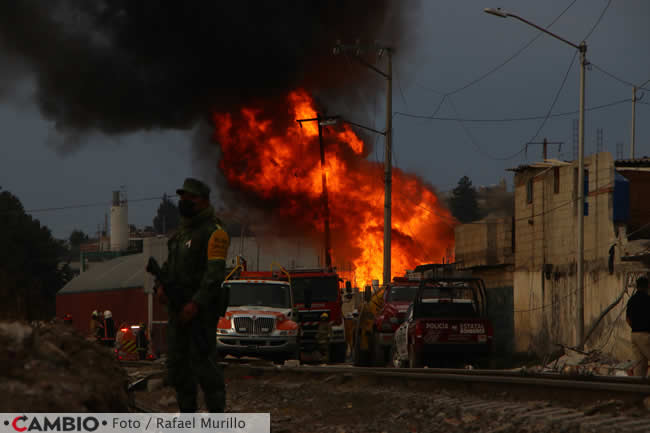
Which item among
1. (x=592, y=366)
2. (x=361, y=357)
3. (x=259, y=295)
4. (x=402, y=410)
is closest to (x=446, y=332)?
(x=592, y=366)

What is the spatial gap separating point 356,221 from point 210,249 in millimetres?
43029

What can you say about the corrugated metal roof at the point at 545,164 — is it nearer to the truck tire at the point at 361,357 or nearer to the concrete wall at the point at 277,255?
the truck tire at the point at 361,357

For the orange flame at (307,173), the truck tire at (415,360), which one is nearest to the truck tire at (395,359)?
the truck tire at (415,360)

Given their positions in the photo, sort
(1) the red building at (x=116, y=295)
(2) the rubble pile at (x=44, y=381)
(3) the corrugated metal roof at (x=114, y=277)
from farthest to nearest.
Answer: (3) the corrugated metal roof at (x=114, y=277), (1) the red building at (x=116, y=295), (2) the rubble pile at (x=44, y=381)

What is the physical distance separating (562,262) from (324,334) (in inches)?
443

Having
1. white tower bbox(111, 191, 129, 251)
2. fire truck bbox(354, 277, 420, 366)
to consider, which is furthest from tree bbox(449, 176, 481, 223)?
fire truck bbox(354, 277, 420, 366)

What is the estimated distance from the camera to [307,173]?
5006 centimetres

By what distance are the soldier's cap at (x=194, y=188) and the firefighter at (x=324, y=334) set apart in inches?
812

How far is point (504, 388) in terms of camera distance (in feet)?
41.7

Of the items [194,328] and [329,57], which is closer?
[194,328]

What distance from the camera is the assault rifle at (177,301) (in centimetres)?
820

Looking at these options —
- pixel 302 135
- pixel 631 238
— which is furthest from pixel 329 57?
pixel 631 238

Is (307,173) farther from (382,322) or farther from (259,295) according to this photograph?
(259,295)

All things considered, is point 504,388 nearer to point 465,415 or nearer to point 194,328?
point 465,415
